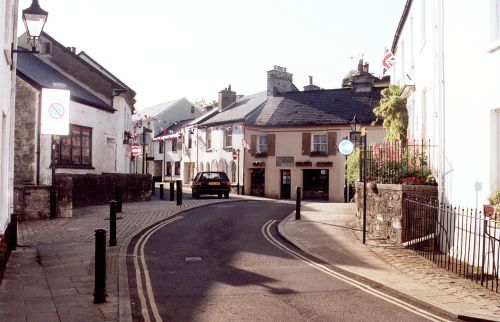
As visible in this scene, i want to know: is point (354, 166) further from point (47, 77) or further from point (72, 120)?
point (47, 77)

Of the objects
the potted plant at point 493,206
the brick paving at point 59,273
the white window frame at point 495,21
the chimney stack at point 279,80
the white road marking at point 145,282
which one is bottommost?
the white road marking at point 145,282

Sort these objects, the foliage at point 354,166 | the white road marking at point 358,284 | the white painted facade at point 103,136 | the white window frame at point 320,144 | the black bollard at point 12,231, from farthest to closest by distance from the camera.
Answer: the white window frame at point 320,144 → the white painted facade at point 103,136 → the foliage at point 354,166 → the black bollard at point 12,231 → the white road marking at point 358,284

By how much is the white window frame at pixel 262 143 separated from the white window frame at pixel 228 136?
2950 mm

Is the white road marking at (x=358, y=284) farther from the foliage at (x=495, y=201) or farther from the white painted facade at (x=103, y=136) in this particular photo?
the white painted facade at (x=103, y=136)

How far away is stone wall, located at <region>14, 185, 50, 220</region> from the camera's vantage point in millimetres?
16438

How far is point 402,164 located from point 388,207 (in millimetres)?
1241

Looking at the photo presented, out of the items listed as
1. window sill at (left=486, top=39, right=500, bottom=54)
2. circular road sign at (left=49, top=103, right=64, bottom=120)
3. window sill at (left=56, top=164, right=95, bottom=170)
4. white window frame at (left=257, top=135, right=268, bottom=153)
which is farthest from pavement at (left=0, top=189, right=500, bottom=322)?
white window frame at (left=257, top=135, right=268, bottom=153)

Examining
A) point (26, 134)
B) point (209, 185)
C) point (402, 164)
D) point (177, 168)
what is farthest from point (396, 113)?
point (177, 168)

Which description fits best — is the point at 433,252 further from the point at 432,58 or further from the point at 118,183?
the point at 118,183

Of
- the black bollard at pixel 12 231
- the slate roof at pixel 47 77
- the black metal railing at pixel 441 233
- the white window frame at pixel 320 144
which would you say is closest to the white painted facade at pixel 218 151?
the white window frame at pixel 320 144

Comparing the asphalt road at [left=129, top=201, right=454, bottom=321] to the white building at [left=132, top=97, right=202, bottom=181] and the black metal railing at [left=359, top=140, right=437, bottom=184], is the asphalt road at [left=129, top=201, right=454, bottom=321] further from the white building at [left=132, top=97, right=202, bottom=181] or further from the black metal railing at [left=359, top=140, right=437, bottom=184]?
the white building at [left=132, top=97, right=202, bottom=181]

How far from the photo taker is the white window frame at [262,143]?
131 feet

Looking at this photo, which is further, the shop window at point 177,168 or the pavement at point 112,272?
the shop window at point 177,168

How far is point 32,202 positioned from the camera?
16.8 m
